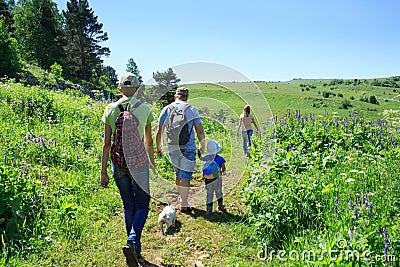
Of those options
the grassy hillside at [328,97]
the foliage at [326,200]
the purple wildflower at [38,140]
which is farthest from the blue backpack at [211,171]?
the purple wildflower at [38,140]

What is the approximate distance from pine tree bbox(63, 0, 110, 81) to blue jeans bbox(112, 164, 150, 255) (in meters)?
50.9

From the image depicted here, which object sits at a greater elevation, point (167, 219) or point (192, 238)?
point (167, 219)

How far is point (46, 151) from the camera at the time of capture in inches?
287

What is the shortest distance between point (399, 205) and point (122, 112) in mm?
3466

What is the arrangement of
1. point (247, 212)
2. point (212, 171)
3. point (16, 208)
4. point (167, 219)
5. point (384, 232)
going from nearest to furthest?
point (384, 232)
point (16, 208)
point (167, 219)
point (247, 212)
point (212, 171)

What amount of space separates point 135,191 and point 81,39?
53148 millimetres

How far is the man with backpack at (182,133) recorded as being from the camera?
5.84 m

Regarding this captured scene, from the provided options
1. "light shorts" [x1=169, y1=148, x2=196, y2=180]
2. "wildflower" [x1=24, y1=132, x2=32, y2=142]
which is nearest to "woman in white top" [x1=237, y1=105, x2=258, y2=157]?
"light shorts" [x1=169, y1=148, x2=196, y2=180]

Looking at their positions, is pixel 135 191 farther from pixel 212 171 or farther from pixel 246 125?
pixel 246 125

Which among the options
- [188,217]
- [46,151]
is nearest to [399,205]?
[188,217]

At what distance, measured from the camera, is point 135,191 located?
4.23m

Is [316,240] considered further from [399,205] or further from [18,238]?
[18,238]

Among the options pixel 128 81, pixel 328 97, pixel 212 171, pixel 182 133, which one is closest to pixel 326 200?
pixel 212 171

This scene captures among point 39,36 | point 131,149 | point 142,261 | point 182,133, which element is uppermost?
point 39,36
